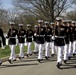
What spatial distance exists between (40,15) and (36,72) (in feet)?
88.5

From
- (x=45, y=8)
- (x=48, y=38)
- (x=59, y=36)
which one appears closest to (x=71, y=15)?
(x=45, y=8)

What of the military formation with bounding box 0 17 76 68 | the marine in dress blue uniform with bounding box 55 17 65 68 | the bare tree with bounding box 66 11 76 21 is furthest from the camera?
the bare tree with bounding box 66 11 76 21

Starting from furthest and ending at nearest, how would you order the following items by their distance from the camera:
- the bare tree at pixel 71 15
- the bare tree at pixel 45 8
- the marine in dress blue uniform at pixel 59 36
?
the bare tree at pixel 71 15 → the bare tree at pixel 45 8 → the marine in dress blue uniform at pixel 59 36

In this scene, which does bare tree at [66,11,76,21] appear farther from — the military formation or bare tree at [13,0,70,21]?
the military formation

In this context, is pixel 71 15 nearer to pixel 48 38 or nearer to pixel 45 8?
pixel 45 8

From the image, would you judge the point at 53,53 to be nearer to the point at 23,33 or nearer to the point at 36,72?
the point at 23,33

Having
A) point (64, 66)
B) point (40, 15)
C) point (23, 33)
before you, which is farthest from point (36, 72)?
point (40, 15)

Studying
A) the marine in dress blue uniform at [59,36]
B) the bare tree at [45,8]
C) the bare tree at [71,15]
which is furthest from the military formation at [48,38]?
the bare tree at [71,15]

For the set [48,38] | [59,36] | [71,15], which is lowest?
[48,38]

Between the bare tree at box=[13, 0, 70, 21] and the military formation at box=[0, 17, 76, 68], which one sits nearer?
the military formation at box=[0, 17, 76, 68]

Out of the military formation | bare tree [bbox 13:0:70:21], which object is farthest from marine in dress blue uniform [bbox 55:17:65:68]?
bare tree [bbox 13:0:70:21]

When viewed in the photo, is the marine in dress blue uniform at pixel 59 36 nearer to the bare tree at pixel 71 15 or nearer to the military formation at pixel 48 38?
the military formation at pixel 48 38

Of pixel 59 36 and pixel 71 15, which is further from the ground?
pixel 71 15

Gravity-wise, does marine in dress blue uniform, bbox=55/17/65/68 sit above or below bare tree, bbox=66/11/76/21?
below
